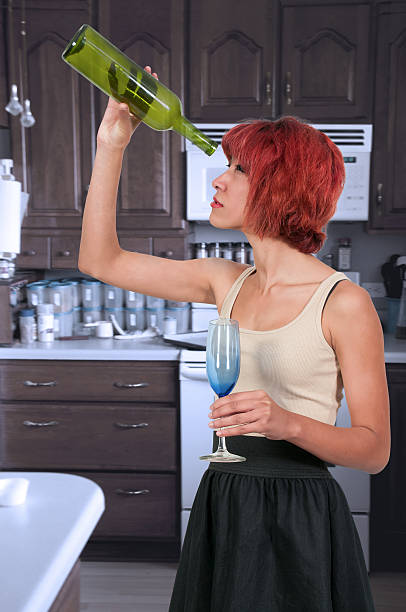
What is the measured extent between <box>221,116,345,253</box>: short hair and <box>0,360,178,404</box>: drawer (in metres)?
1.71

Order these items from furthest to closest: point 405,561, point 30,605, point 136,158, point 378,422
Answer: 1. point 136,158
2. point 405,561
3. point 378,422
4. point 30,605

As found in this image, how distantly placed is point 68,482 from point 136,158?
2.08 metres

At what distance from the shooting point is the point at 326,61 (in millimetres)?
2994

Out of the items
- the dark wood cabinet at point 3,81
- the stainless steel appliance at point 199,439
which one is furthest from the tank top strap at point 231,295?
the dark wood cabinet at point 3,81

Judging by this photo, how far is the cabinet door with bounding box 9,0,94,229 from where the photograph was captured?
9.93 feet

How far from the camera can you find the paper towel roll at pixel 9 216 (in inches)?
90.4

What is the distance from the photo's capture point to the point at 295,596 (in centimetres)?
112

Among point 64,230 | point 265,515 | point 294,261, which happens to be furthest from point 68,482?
point 64,230

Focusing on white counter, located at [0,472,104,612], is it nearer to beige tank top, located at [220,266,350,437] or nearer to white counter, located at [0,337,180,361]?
beige tank top, located at [220,266,350,437]

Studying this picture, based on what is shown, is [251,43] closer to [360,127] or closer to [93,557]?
[360,127]

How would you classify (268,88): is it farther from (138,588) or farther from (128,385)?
(138,588)

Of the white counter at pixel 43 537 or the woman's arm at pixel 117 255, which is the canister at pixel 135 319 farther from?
the white counter at pixel 43 537

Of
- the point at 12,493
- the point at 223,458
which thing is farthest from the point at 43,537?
the point at 223,458

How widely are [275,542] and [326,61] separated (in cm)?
246
